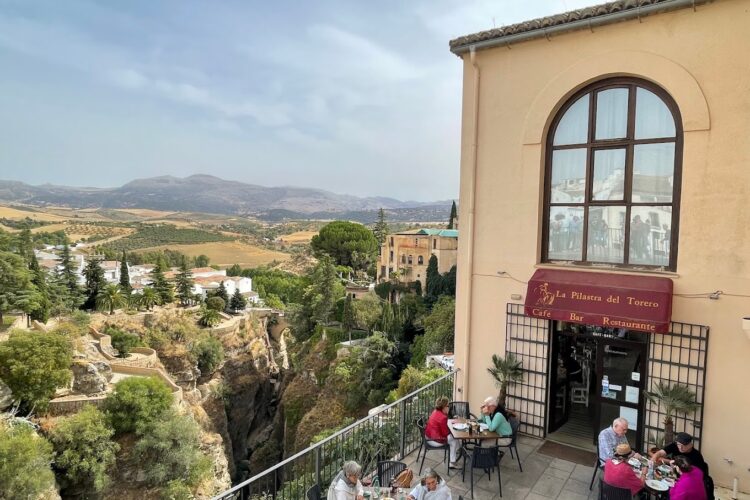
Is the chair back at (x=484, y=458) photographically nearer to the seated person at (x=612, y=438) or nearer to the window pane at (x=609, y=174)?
the seated person at (x=612, y=438)

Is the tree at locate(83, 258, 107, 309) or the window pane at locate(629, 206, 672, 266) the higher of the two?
the window pane at locate(629, 206, 672, 266)

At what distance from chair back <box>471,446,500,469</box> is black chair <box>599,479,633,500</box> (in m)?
1.43

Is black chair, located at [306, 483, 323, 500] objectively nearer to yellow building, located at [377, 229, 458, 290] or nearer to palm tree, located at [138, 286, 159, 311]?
yellow building, located at [377, 229, 458, 290]

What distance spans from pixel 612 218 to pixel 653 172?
96 centimetres

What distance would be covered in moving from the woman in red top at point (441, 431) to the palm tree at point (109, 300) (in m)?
48.7

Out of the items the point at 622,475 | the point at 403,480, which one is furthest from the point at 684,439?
the point at 403,480

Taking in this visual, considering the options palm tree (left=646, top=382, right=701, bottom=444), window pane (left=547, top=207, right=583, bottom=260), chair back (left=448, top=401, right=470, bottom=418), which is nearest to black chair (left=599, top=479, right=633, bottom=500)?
palm tree (left=646, top=382, right=701, bottom=444)

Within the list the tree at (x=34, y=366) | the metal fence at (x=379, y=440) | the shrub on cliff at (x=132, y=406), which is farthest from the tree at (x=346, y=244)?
the metal fence at (x=379, y=440)

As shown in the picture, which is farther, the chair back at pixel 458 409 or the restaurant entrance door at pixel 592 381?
the chair back at pixel 458 409

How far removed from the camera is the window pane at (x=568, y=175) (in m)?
7.57

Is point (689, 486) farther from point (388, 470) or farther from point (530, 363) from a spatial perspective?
point (388, 470)

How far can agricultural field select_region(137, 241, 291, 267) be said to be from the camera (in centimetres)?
11869

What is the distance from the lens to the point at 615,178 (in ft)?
23.8

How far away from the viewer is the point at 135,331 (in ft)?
133
